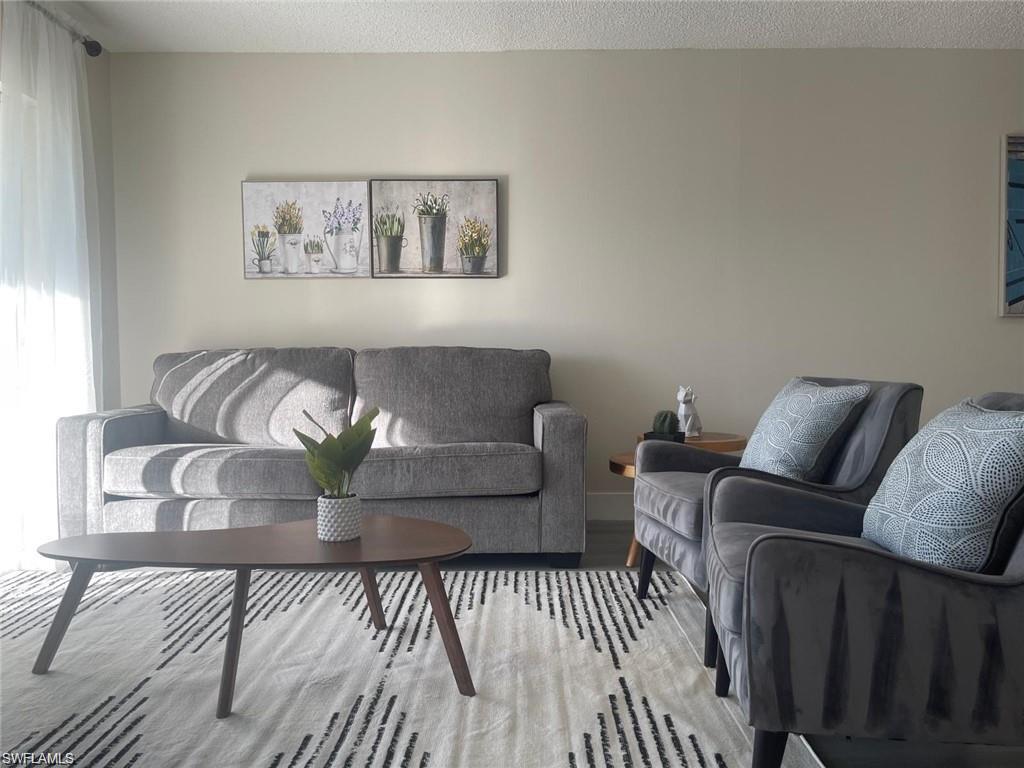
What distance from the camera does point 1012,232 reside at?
4203 mm

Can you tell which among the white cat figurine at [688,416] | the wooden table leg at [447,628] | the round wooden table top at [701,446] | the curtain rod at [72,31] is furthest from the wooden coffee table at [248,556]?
the curtain rod at [72,31]

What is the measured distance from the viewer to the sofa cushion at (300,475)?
318 centimetres

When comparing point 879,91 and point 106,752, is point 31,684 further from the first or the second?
point 879,91

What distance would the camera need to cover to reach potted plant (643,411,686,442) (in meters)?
3.31

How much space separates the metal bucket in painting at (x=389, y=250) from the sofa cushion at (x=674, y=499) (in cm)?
196

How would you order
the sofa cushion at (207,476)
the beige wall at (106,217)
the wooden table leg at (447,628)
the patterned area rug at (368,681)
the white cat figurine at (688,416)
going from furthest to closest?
the beige wall at (106,217) → the white cat figurine at (688,416) → the sofa cushion at (207,476) → the wooden table leg at (447,628) → the patterned area rug at (368,681)

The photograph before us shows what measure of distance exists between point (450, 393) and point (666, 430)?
1027 millimetres

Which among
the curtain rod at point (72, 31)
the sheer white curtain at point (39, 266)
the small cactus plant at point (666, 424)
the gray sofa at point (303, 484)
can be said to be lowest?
the gray sofa at point (303, 484)

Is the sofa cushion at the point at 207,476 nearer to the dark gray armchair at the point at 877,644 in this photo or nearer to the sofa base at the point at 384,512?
the sofa base at the point at 384,512

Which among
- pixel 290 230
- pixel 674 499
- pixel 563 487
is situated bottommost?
pixel 563 487

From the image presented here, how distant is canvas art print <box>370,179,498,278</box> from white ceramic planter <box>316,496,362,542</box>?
7.44 feet

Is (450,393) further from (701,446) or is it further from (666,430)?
(701,446)

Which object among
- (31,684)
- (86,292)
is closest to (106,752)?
(31,684)

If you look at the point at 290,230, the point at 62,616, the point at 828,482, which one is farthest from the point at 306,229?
the point at 828,482
